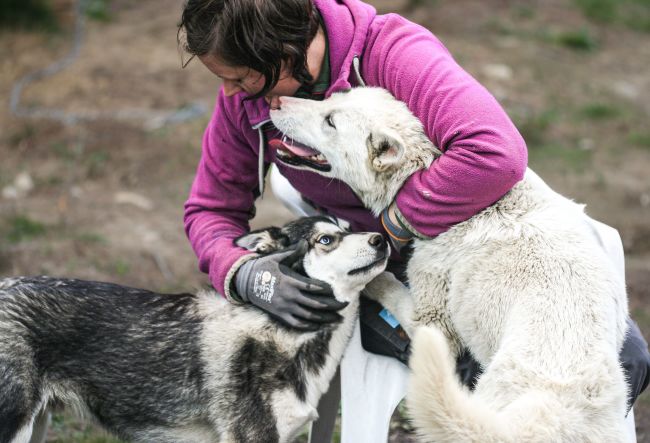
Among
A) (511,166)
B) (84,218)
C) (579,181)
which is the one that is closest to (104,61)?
(84,218)

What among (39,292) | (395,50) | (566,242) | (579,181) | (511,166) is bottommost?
(579,181)

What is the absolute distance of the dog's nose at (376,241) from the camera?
319cm

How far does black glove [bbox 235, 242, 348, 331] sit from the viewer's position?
10.3 ft

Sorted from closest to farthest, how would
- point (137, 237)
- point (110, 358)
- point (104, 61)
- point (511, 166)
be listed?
point (511, 166), point (110, 358), point (137, 237), point (104, 61)

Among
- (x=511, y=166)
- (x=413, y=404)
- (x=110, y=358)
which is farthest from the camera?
(x=110, y=358)

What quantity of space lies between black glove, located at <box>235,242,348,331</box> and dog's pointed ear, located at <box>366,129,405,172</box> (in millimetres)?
523

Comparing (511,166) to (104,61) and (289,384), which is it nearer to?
(289,384)

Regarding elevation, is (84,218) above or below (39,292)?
below

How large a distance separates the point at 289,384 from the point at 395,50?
133 centimetres

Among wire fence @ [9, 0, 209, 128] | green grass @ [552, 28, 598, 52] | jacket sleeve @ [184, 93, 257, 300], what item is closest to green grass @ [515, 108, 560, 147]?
green grass @ [552, 28, 598, 52]

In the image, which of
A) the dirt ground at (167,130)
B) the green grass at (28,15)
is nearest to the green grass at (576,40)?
the dirt ground at (167,130)

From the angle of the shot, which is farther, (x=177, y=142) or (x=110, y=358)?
(x=177, y=142)

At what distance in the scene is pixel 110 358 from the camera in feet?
10.3

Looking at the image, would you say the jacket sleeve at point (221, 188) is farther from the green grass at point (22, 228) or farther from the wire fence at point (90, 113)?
the wire fence at point (90, 113)
